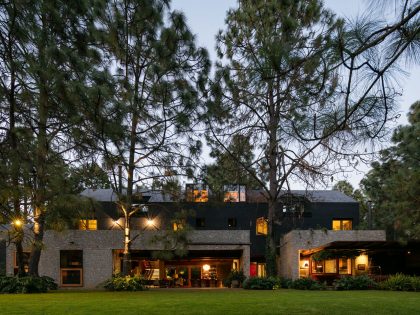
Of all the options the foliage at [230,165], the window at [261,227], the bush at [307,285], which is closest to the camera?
the foliage at [230,165]

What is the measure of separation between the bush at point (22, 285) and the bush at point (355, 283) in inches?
491

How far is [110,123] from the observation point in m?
7.14

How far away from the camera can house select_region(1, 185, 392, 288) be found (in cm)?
2830

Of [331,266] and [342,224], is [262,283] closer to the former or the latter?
[331,266]

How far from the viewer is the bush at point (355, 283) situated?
2289 centimetres

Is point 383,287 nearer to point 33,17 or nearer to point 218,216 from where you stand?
point 218,216

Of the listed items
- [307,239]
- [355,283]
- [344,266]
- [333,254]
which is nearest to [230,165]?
[307,239]

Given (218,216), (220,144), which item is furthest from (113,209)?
(220,144)

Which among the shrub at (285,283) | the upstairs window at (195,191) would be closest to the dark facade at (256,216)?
the shrub at (285,283)

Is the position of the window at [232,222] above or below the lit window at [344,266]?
above

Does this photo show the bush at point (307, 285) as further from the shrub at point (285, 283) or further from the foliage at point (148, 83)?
the foliage at point (148, 83)

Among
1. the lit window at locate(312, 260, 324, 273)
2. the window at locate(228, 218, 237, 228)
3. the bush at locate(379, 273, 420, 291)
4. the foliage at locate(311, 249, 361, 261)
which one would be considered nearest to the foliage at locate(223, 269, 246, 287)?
the foliage at locate(311, 249, 361, 261)

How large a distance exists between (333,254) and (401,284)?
6219mm

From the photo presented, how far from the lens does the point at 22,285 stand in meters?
20.5
